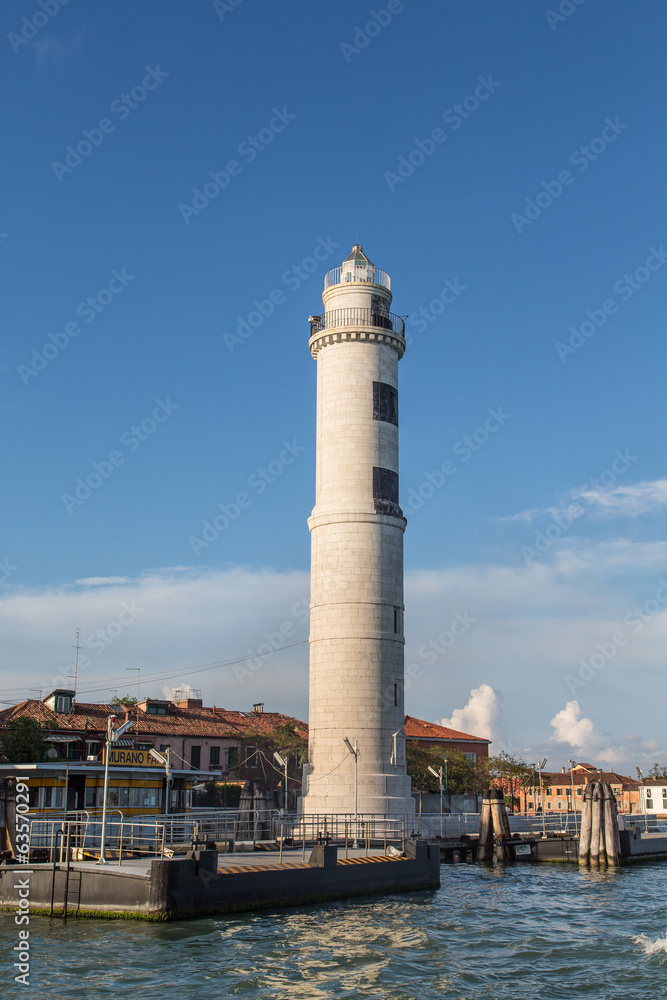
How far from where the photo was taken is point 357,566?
145 feet

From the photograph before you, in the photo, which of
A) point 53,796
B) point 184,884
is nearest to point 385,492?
point 53,796

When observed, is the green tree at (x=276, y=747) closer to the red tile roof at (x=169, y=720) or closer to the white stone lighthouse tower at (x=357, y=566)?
the red tile roof at (x=169, y=720)

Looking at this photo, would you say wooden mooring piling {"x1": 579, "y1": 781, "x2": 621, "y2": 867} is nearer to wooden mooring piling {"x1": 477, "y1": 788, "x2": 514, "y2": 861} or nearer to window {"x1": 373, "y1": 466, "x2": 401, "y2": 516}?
wooden mooring piling {"x1": 477, "y1": 788, "x2": 514, "y2": 861}

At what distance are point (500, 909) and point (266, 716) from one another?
5231 cm

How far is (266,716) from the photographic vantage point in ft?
260

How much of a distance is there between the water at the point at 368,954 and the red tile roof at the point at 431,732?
5293 centimetres

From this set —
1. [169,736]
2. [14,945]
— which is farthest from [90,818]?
[169,736]

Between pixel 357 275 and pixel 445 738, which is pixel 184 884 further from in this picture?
pixel 445 738

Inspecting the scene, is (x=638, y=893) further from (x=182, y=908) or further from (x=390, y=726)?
Answer: (x=182, y=908)

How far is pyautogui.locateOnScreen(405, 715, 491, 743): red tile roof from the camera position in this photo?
269ft

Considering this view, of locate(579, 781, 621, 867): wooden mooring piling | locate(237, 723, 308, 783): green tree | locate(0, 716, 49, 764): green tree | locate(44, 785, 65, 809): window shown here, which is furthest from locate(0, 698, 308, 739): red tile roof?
locate(579, 781, 621, 867): wooden mooring piling

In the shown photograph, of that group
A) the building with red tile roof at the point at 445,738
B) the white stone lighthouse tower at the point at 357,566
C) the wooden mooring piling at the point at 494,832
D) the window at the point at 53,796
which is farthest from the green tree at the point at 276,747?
the window at the point at 53,796

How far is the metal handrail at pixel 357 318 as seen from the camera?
155 feet

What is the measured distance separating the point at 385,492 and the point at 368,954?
1044 inches
